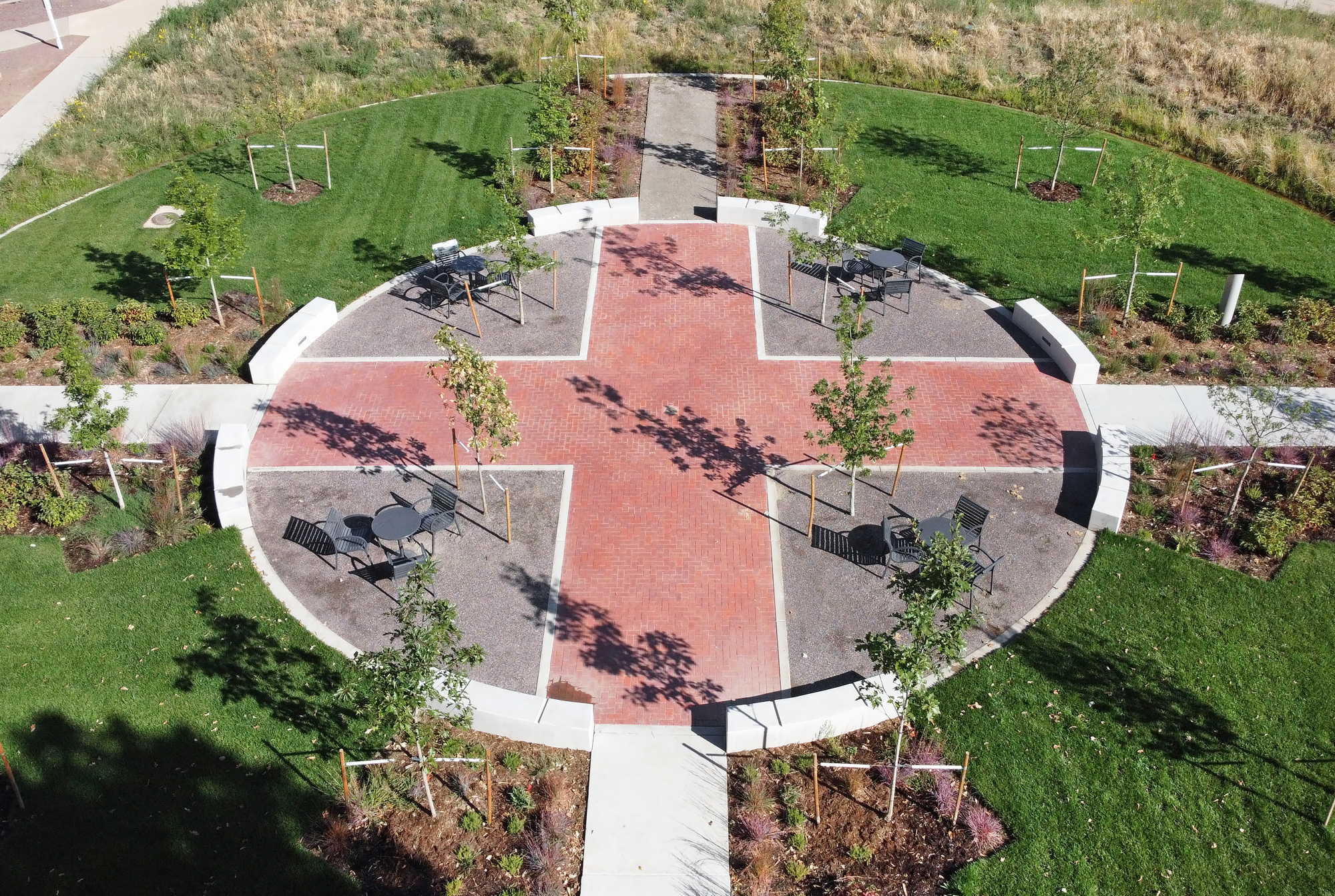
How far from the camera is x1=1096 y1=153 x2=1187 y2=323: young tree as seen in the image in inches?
805

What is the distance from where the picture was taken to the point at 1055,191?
25.3m

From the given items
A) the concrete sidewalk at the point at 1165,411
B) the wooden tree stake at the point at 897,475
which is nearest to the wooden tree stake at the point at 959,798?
the wooden tree stake at the point at 897,475

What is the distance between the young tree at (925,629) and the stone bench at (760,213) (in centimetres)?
1262

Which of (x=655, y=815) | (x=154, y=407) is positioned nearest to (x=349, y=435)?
(x=154, y=407)

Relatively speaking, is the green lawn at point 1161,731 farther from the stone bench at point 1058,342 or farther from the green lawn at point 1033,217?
the green lawn at point 1033,217

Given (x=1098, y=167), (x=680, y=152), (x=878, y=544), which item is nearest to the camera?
(x=878, y=544)

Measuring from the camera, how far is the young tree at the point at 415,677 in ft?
39.9

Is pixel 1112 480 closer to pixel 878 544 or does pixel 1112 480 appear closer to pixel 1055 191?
pixel 878 544

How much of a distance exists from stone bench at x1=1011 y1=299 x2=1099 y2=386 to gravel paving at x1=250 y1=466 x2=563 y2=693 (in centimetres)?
1016

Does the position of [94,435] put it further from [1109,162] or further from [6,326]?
[1109,162]

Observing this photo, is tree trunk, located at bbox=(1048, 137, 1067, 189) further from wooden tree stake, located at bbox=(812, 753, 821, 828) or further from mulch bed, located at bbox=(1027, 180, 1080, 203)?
wooden tree stake, located at bbox=(812, 753, 821, 828)

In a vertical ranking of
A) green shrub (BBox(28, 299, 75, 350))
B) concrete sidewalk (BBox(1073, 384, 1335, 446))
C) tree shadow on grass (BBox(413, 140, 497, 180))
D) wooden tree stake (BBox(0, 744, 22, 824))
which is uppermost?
tree shadow on grass (BBox(413, 140, 497, 180))

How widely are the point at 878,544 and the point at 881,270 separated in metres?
7.80

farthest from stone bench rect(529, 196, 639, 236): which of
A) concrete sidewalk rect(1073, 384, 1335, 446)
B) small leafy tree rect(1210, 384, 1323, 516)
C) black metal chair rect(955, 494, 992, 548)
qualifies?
small leafy tree rect(1210, 384, 1323, 516)
